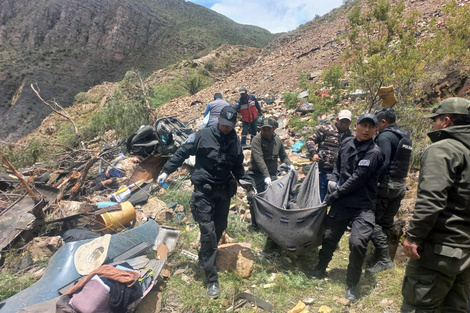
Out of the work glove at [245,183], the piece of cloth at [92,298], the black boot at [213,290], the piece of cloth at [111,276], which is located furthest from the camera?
the work glove at [245,183]

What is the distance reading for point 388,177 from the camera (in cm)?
264

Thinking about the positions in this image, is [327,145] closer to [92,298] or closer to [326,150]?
[326,150]

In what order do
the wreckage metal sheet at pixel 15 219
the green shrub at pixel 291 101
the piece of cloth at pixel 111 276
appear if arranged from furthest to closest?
the green shrub at pixel 291 101 < the wreckage metal sheet at pixel 15 219 < the piece of cloth at pixel 111 276

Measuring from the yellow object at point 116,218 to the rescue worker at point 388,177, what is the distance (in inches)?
115

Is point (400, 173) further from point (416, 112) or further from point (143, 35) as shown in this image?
point (143, 35)

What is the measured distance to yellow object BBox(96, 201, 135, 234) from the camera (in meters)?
3.53

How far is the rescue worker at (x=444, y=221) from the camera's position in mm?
1503

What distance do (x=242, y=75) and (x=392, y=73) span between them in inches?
419

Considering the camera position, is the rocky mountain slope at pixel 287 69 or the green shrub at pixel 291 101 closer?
the green shrub at pixel 291 101

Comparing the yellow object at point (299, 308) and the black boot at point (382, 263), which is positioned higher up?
the black boot at point (382, 263)

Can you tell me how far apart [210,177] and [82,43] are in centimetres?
4942

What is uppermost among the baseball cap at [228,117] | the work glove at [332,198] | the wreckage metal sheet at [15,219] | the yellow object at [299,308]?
the baseball cap at [228,117]

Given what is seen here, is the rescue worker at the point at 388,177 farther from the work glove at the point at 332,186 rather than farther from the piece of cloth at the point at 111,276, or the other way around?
the piece of cloth at the point at 111,276

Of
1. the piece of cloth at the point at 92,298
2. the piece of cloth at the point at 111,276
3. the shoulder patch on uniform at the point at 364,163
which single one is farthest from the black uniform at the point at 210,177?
the shoulder patch on uniform at the point at 364,163
